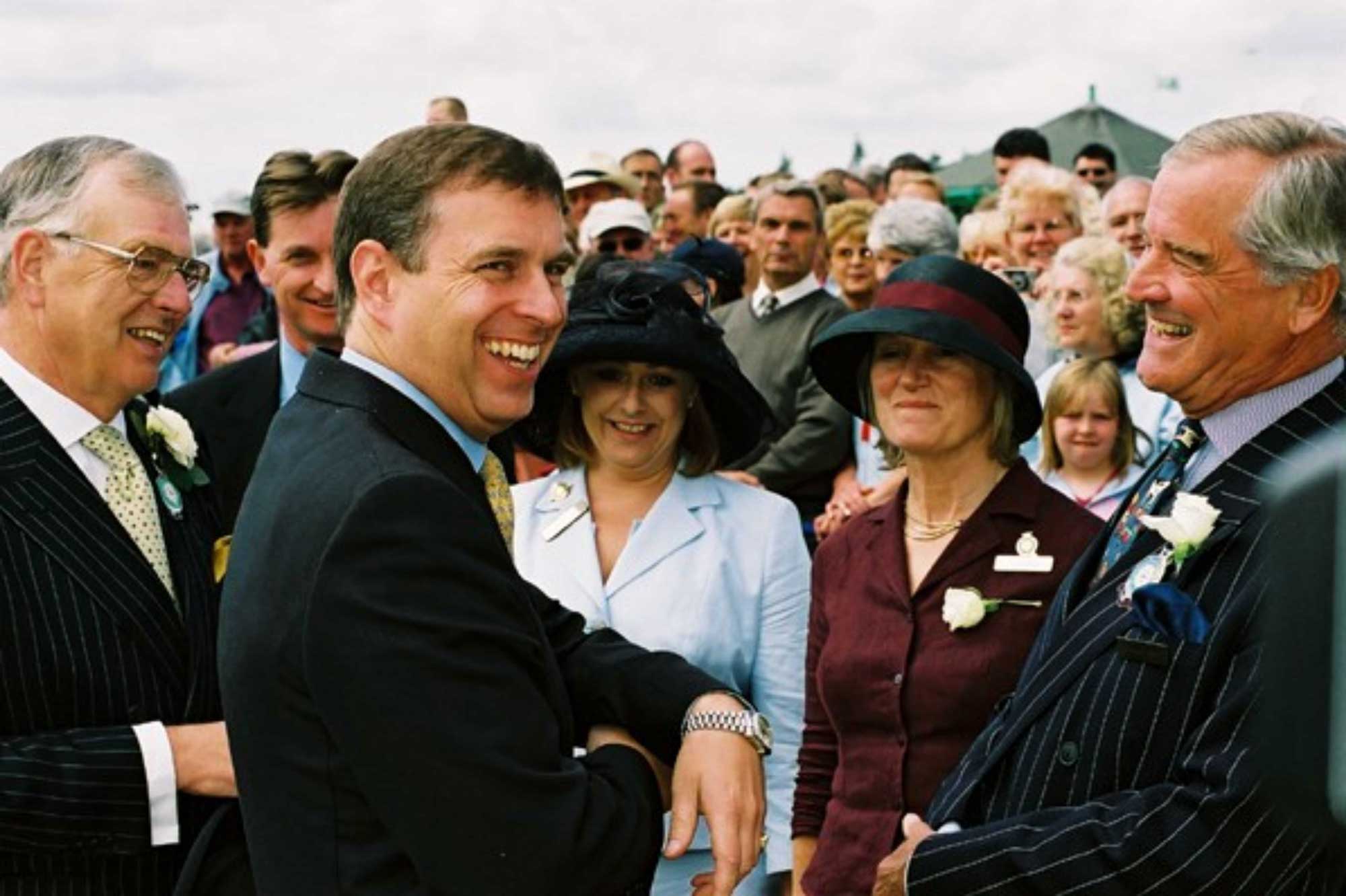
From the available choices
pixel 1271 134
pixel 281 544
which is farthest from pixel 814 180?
pixel 281 544

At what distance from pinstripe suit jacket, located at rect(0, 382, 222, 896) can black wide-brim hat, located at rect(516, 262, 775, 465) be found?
1.57m

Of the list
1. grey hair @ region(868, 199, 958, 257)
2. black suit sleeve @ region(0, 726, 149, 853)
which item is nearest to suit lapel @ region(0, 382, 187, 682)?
black suit sleeve @ region(0, 726, 149, 853)

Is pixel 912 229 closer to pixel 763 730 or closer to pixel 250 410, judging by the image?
pixel 250 410

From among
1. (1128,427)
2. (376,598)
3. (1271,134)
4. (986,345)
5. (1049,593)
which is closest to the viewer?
(376,598)

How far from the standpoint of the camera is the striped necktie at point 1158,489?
3.35m

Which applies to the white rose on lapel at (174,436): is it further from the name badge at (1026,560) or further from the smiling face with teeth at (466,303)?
the name badge at (1026,560)

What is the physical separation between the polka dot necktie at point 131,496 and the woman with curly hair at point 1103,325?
3821 mm

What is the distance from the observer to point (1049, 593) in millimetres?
4238

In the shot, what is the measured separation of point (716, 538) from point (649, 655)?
68.1 inches

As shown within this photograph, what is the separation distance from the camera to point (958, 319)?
4609 millimetres

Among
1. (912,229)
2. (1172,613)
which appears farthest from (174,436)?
(912,229)

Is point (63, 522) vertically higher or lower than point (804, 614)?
higher

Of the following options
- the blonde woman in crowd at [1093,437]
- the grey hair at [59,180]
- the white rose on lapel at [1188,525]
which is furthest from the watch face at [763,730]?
the blonde woman in crowd at [1093,437]

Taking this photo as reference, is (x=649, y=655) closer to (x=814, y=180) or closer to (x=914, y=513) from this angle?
(x=914, y=513)
